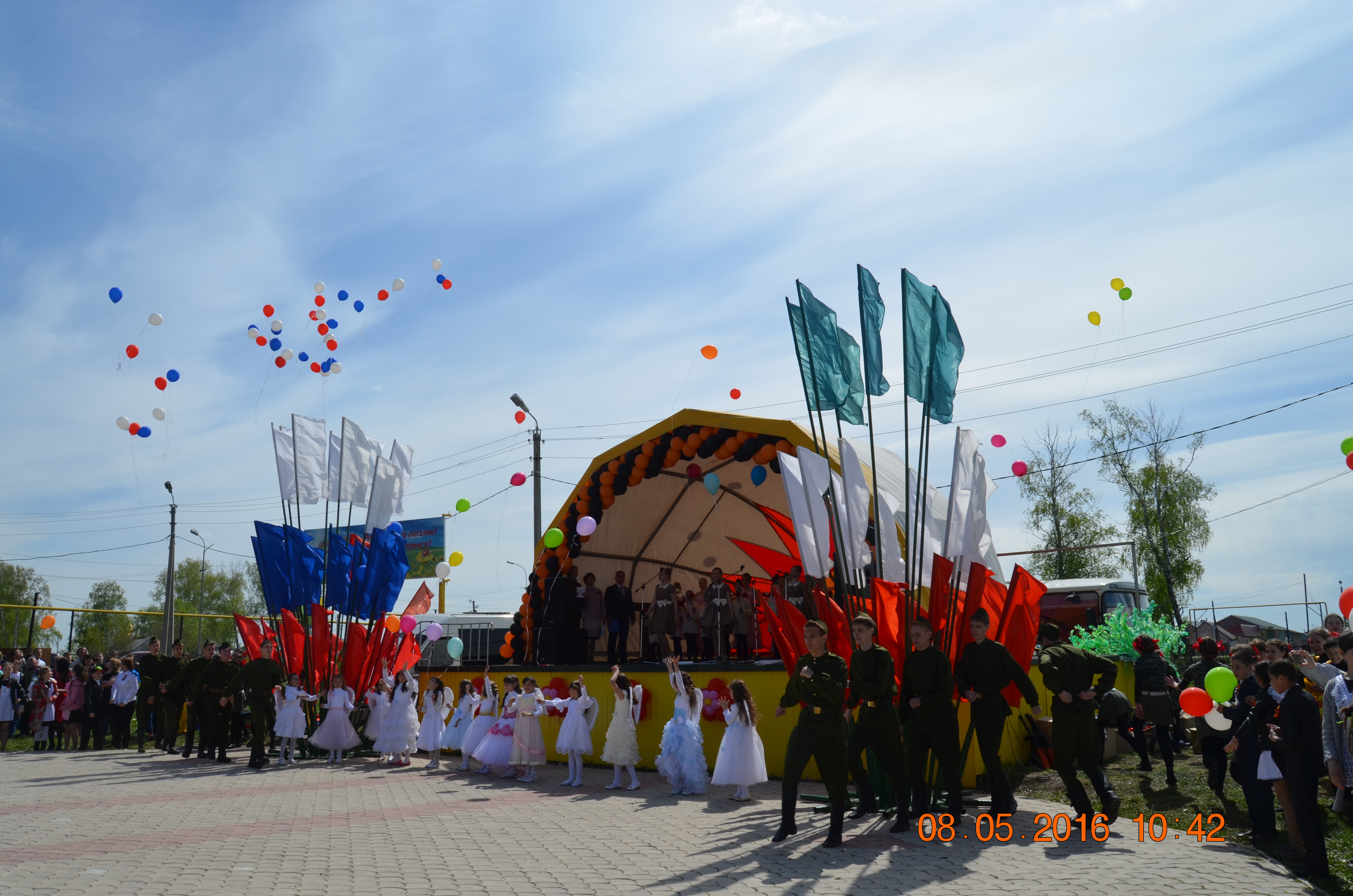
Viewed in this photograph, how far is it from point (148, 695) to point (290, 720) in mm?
4109

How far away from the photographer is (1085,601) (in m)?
20.4

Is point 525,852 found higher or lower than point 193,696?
lower

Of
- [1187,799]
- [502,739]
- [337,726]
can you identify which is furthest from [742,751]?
[337,726]

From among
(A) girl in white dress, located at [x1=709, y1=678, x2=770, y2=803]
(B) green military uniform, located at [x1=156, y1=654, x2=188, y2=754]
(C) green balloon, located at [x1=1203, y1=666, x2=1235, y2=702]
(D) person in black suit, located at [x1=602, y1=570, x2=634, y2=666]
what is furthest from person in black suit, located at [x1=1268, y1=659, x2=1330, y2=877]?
(B) green military uniform, located at [x1=156, y1=654, x2=188, y2=754]

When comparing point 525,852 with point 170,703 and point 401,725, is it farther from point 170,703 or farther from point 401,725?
point 170,703

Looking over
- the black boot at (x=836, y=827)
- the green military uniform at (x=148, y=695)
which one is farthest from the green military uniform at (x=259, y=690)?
the black boot at (x=836, y=827)

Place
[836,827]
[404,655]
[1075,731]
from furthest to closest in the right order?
[404,655]
[1075,731]
[836,827]

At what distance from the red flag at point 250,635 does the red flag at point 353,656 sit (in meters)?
1.67

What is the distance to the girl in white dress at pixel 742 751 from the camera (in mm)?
10156

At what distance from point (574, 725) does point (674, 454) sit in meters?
5.00

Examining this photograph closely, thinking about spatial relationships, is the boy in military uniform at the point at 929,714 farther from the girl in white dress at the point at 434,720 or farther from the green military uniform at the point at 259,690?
the green military uniform at the point at 259,690

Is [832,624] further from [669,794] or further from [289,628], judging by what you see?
[289,628]

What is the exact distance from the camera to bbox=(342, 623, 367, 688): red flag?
53.3 feet

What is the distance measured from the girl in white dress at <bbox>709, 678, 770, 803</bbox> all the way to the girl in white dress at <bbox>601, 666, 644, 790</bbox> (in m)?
1.70
